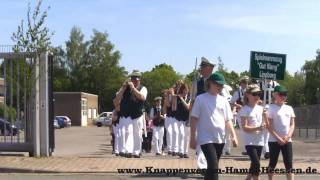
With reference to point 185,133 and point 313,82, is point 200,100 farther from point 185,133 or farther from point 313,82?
point 313,82

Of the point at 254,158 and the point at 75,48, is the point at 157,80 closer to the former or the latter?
the point at 75,48

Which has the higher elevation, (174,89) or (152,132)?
(174,89)

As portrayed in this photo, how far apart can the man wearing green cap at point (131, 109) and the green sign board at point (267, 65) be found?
3.20 metres

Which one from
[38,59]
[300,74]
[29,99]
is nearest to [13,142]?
[29,99]

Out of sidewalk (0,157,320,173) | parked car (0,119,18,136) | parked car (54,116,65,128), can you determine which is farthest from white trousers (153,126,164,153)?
parked car (54,116,65,128)

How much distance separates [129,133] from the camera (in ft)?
46.3

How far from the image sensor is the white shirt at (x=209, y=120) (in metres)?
8.98

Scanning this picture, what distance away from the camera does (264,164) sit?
13.5 metres

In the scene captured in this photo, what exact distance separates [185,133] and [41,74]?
3767 mm

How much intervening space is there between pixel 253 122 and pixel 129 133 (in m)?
4.46

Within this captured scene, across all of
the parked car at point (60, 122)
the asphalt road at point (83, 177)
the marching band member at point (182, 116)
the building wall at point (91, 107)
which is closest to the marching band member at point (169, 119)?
the marching band member at point (182, 116)

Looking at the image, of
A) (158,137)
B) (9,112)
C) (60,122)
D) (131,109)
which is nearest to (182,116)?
(131,109)

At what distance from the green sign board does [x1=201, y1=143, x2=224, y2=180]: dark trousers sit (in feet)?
23.4

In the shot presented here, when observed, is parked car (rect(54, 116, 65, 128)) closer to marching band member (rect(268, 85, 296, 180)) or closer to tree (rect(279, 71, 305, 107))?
tree (rect(279, 71, 305, 107))
